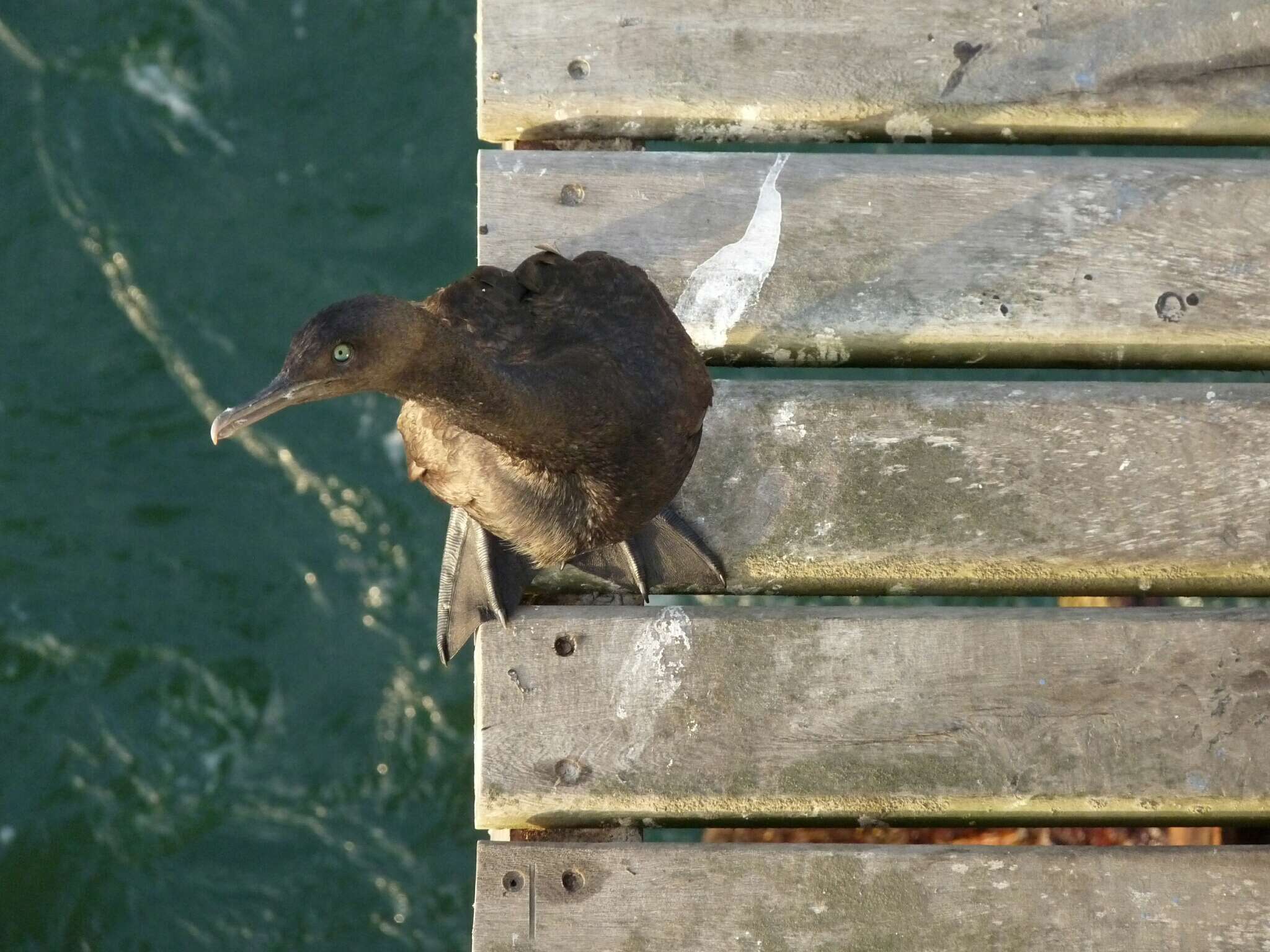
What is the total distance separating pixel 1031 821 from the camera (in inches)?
122

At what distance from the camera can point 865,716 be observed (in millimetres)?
3014

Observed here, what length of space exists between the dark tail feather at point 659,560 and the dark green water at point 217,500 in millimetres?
1334

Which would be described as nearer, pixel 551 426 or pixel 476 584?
pixel 551 426

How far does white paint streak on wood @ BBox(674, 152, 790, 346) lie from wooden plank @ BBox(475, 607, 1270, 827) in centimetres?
63

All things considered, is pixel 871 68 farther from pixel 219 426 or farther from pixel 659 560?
pixel 219 426

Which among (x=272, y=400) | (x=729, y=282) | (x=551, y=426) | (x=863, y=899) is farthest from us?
Result: (x=729, y=282)

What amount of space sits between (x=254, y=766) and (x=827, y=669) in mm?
2024

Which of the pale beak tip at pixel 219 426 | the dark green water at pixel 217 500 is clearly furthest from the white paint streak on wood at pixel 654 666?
the dark green water at pixel 217 500

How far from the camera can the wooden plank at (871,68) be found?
3.17 m

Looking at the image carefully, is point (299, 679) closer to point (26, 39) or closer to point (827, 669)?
point (827, 669)

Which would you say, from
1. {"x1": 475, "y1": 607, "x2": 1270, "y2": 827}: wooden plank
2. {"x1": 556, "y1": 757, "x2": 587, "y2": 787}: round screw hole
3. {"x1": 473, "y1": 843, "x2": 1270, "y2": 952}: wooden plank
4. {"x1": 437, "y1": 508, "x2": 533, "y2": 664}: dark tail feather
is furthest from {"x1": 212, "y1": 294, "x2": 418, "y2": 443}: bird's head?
{"x1": 473, "y1": 843, "x2": 1270, "y2": 952}: wooden plank

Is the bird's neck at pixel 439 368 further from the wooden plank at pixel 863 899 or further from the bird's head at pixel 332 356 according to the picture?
the wooden plank at pixel 863 899

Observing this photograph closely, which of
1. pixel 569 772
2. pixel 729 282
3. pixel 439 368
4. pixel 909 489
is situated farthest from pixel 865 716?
pixel 439 368

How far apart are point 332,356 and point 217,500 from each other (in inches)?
97.9
